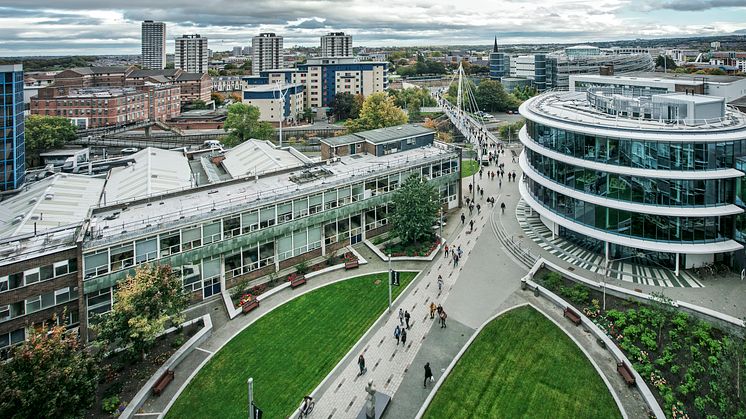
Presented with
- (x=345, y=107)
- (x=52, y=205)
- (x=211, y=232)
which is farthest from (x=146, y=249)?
(x=345, y=107)

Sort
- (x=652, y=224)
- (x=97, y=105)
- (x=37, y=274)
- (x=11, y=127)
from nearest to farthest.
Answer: (x=37, y=274) < (x=652, y=224) < (x=11, y=127) < (x=97, y=105)

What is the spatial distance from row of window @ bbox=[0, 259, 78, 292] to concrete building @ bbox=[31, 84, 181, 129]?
315 ft

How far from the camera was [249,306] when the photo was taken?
32500mm

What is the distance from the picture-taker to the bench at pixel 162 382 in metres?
24.4

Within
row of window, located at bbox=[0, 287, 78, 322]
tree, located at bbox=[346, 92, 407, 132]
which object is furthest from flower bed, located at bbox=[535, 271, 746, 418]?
tree, located at bbox=[346, 92, 407, 132]

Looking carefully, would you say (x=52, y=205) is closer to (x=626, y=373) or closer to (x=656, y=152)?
(x=626, y=373)

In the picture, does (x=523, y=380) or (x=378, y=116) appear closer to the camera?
(x=523, y=380)

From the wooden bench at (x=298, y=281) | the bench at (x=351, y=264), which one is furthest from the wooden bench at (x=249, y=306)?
the bench at (x=351, y=264)

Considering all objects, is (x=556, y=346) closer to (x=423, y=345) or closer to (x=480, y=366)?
(x=480, y=366)

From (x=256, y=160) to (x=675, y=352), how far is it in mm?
47219

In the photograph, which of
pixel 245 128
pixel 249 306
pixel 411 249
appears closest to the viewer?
pixel 249 306

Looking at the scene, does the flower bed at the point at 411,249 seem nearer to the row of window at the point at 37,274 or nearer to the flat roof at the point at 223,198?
the flat roof at the point at 223,198

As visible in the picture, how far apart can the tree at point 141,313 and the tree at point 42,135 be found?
76716 millimetres

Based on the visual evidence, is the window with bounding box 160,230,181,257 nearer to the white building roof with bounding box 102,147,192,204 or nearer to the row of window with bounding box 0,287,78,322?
the row of window with bounding box 0,287,78,322
